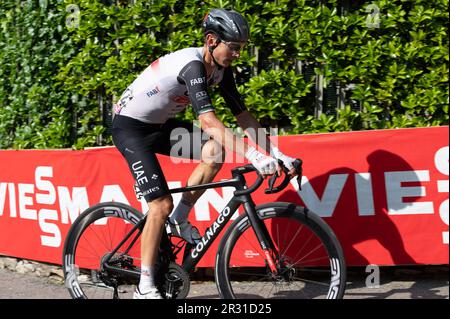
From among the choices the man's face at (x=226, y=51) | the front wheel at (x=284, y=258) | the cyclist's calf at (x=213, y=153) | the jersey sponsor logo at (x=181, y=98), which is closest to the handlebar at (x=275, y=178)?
the front wheel at (x=284, y=258)

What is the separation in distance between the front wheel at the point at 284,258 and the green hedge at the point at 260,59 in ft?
4.06

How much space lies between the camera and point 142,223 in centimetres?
485

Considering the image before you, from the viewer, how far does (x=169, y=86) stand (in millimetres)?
4496

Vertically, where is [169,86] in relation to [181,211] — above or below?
above

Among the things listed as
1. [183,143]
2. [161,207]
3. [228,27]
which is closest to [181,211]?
[161,207]

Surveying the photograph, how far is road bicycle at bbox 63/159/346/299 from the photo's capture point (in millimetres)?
4344

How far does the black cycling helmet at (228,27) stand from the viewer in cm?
429

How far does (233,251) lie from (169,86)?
145 cm

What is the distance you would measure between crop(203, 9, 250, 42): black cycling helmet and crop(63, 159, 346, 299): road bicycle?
34.5 inches

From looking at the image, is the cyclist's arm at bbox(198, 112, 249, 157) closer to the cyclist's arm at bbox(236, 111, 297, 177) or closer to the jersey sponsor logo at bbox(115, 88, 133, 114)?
the cyclist's arm at bbox(236, 111, 297, 177)

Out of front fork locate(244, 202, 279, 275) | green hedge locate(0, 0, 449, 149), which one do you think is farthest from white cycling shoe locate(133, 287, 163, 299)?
green hedge locate(0, 0, 449, 149)

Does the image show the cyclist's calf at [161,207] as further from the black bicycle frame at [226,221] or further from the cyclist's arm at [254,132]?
the cyclist's arm at [254,132]

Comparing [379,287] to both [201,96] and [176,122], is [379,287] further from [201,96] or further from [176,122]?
[201,96]
